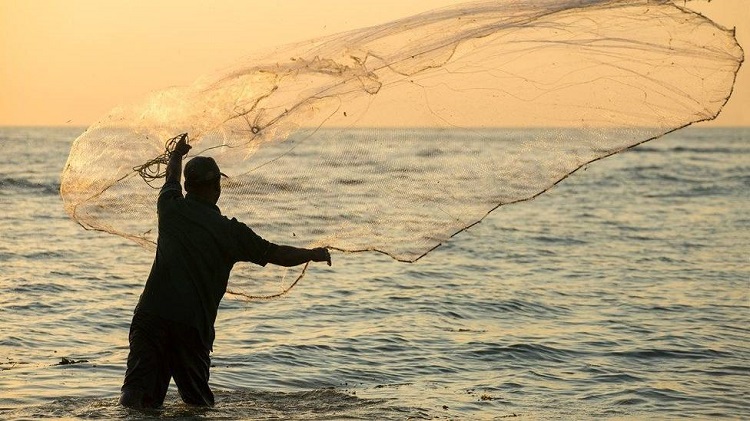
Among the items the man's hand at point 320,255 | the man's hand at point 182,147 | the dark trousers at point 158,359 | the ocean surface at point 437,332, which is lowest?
the ocean surface at point 437,332

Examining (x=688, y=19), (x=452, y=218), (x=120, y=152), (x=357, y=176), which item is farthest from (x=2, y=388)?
(x=688, y=19)

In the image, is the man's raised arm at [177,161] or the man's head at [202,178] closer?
the man's head at [202,178]

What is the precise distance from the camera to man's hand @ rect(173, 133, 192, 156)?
6.38 metres

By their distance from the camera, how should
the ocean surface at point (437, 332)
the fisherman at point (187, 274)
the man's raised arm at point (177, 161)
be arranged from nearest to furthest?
the fisherman at point (187, 274) < the man's raised arm at point (177, 161) < the ocean surface at point (437, 332)

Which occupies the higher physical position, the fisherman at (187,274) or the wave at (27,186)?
the fisherman at (187,274)

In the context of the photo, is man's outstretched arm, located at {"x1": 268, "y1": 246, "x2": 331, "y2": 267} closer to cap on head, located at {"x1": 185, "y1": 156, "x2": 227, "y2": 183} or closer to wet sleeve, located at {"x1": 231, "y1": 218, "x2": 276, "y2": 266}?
wet sleeve, located at {"x1": 231, "y1": 218, "x2": 276, "y2": 266}

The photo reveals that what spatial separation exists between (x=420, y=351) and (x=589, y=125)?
3440 millimetres

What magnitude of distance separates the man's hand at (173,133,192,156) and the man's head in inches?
15.3

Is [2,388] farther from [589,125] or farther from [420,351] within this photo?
[589,125]

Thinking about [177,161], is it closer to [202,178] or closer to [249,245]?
[202,178]

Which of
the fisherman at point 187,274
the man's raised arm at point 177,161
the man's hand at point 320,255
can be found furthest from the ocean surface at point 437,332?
the man's raised arm at point 177,161

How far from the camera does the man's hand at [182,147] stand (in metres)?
6.38

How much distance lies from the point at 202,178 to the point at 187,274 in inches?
21.3

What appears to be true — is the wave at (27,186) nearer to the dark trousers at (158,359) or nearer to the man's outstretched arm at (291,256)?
the dark trousers at (158,359)
